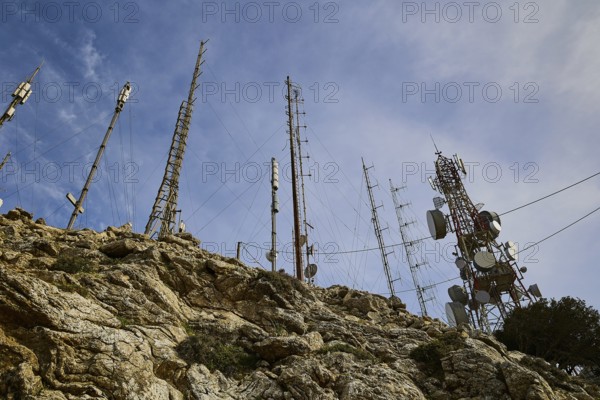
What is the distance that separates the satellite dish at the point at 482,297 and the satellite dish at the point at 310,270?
1416 centimetres

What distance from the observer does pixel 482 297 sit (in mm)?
33719

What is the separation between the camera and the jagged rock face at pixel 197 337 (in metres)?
12.2

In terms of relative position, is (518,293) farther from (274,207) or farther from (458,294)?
(274,207)

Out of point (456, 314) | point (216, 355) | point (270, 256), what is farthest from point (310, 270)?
point (216, 355)

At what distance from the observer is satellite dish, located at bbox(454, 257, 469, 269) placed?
37156 millimetres

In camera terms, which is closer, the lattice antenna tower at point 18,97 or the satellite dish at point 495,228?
the lattice antenna tower at point 18,97

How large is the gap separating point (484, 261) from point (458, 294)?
418 centimetres

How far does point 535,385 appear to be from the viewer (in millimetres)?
14594

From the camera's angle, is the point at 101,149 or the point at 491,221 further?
the point at 491,221

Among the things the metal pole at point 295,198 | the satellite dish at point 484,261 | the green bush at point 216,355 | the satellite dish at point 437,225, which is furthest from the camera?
the satellite dish at point 437,225

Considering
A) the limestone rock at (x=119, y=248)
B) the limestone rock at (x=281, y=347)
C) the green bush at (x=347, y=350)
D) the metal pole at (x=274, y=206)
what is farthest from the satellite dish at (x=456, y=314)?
the limestone rock at (x=119, y=248)

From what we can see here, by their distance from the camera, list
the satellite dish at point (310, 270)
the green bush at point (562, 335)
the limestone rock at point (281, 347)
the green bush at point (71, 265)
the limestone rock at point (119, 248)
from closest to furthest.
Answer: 1. the limestone rock at point (281, 347)
2. the green bush at point (71, 265)
3. the limestone rock at point (119, 248)
4. the green bush at point (562, 335)
5. the satellite dish at point (310, 270)

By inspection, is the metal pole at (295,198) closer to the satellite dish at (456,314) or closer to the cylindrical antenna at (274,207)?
the cylindrical antenna at (274,207)

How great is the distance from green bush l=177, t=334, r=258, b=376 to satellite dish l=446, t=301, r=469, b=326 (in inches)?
901
